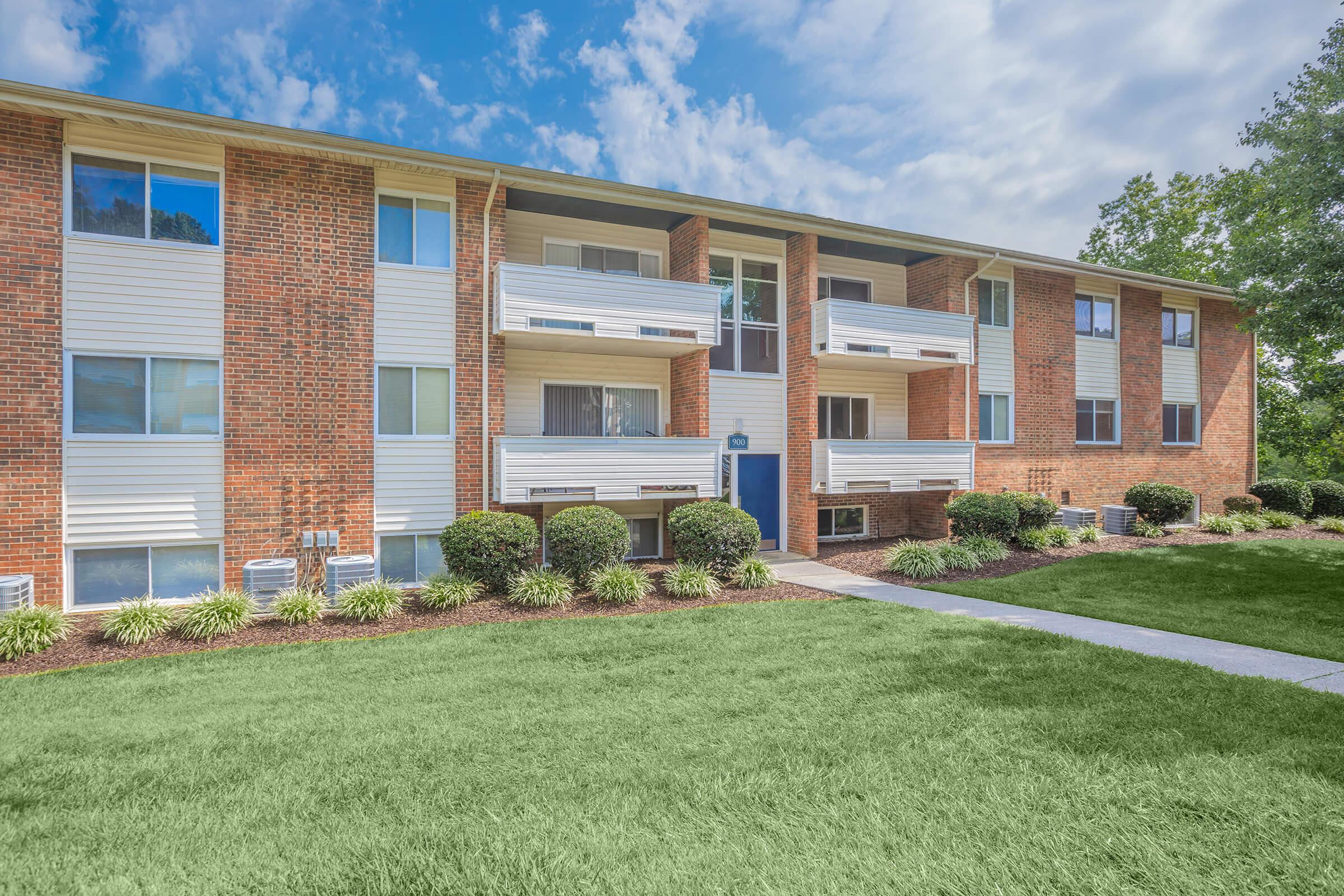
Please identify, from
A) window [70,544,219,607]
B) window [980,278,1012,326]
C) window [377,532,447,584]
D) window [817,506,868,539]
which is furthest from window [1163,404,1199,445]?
window [70,544,219,607]

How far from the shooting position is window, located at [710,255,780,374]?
13.2 m

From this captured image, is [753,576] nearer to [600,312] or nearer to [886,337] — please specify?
[600,312]

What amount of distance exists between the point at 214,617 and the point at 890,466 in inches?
454

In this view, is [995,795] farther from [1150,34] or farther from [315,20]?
[315,20]

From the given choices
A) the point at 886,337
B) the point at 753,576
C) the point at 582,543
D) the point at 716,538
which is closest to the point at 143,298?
the point at 582,543

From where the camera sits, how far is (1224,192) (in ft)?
76.3

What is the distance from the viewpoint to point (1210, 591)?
948 cm

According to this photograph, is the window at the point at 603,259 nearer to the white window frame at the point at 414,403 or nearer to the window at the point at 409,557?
the white window frame at the point at 414,403

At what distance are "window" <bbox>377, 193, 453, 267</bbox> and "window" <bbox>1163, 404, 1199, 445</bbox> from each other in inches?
753

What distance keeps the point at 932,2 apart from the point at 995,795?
10.8 meters

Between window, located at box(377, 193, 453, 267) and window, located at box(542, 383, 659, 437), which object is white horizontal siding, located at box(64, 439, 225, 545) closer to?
window, located at box(377, 193, 453, 267)

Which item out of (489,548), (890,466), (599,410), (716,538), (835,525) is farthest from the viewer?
(835,525)

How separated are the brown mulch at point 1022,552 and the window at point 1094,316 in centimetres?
531

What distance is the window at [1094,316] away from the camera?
1662 centimetres
